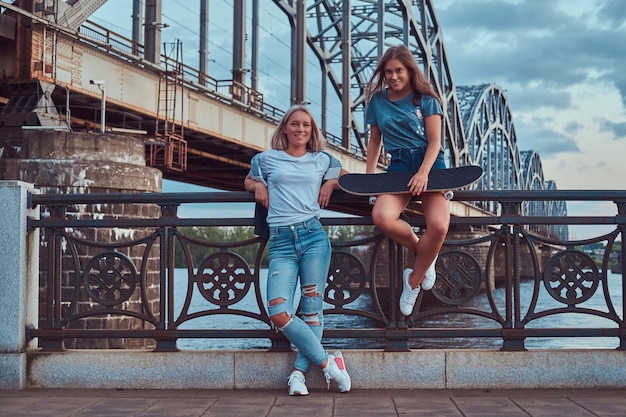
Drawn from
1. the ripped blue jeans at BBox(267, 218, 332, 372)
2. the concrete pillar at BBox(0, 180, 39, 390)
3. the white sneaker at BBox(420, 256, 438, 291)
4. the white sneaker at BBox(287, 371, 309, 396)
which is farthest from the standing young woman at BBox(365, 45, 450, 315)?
the concrete pillar at BBox(0, 180, 39, 390)

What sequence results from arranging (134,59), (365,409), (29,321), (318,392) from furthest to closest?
(134,59) → (29,321) → (318,392) → (365,409)

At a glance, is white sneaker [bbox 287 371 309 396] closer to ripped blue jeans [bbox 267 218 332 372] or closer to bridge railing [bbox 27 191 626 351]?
ripped blue jeans [bbox 267 218 332 372]

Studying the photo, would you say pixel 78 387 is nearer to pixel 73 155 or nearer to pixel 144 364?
pixel 144 364

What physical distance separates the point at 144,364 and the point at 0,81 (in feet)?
42.8

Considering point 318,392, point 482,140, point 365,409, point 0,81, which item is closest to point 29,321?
point 318,392

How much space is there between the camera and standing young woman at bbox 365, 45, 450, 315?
16.3 feet

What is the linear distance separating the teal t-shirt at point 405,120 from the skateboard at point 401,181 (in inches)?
9.1

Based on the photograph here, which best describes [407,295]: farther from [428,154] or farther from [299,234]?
[428,154]

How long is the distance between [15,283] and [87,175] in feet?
25.4

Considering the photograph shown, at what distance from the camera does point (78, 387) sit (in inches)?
208

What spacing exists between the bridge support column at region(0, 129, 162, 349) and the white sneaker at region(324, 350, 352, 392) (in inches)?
314

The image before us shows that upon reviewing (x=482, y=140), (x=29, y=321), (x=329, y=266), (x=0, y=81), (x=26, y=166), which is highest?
(x=482, y=140)

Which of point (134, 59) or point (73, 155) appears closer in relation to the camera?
point (73, 155)

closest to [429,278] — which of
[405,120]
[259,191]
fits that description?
[405,120]
